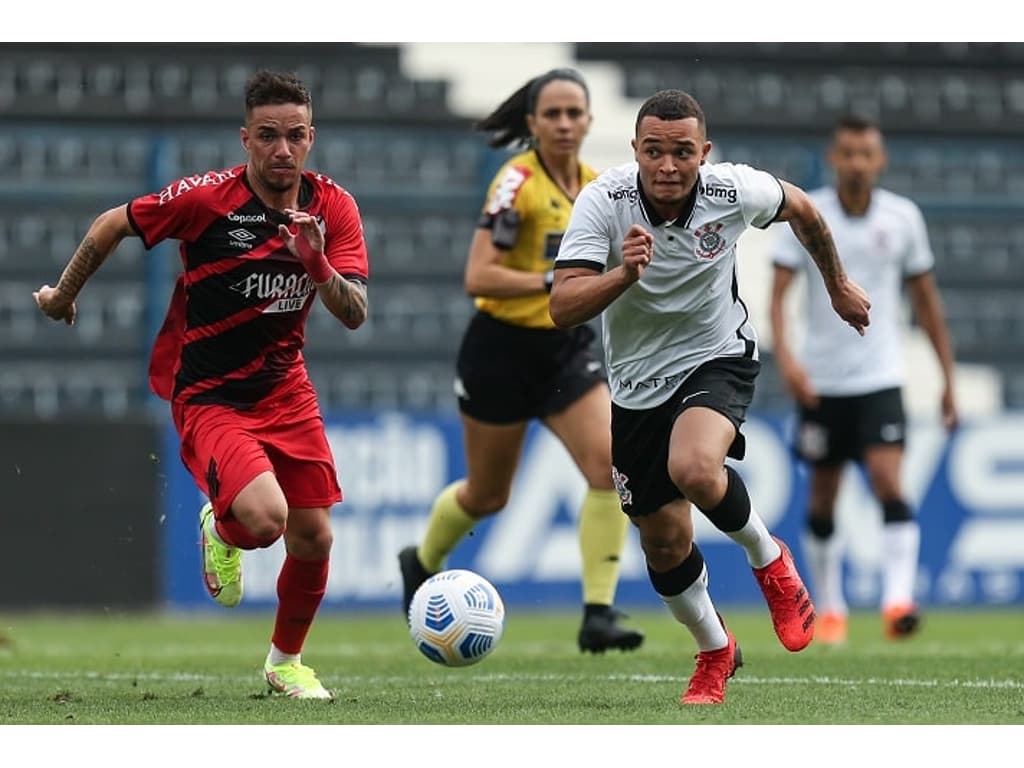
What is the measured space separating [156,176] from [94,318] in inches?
45.7

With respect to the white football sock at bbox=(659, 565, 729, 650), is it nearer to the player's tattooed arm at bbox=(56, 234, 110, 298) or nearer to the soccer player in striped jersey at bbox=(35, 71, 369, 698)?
the soccer player in striped jersey at bbox=(35, 71, 369, 698)

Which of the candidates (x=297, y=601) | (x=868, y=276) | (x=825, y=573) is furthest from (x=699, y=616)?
(x=868, y=276)

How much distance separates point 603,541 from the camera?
8984mm

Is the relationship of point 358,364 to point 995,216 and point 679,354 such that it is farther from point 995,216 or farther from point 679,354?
point 679,354

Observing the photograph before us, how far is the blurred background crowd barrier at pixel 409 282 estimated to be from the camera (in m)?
12.8

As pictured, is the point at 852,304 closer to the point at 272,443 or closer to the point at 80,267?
the point at 272,443

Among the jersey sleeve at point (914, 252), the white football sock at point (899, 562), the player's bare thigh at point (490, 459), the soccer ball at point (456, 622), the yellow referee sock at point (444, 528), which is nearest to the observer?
the soccer ball at point (456, 622)

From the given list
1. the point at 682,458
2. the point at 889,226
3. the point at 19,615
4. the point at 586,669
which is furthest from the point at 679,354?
the point at 19,615

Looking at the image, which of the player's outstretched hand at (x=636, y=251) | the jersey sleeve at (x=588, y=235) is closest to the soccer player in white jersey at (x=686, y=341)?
the jersey sleeve at (x=588, y=235)

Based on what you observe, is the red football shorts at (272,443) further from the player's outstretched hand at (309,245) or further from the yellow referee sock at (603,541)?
the yellow referee sock at (603,541)

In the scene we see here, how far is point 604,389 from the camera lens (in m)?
8.98

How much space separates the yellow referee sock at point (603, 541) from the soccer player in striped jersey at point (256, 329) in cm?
206

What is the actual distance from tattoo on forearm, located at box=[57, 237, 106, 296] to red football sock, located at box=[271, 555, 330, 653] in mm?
1257

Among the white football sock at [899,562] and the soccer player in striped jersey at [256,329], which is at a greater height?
the soccer player in striped jersey at [256,329]
